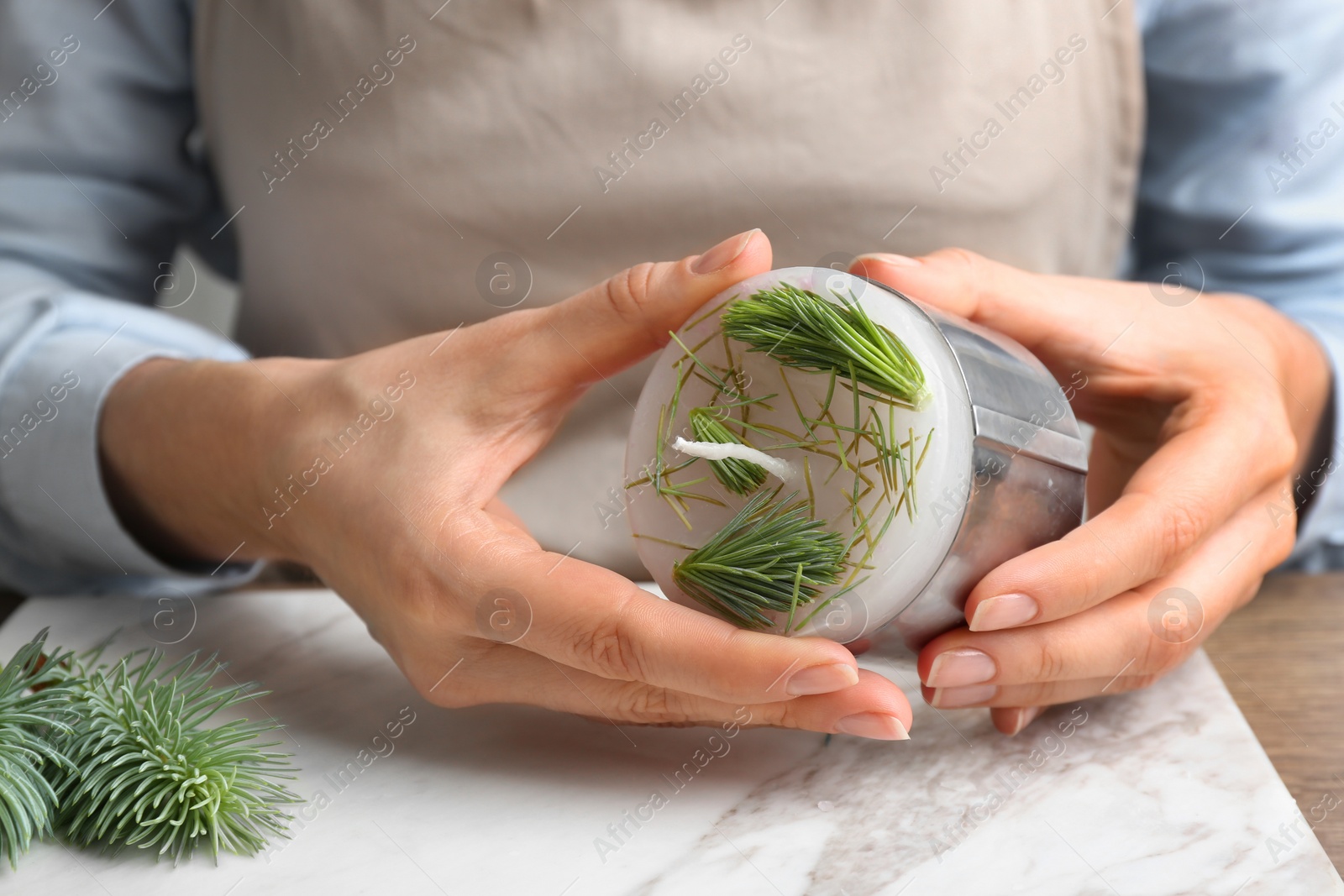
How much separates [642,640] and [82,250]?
2.14 ft

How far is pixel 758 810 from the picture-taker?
449mm

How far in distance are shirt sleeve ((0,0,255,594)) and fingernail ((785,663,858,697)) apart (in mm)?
464

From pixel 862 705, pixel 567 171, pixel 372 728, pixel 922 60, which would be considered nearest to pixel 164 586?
pixel 372 728

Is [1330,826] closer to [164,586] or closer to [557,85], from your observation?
[557,85]

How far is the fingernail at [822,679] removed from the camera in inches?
16.0

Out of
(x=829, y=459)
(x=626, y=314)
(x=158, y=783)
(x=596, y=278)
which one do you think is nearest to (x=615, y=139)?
(x=596, y=278)

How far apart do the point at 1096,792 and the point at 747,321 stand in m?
0.26

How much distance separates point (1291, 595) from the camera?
0.68m

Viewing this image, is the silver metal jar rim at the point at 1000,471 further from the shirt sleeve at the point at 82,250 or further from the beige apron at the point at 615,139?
the shirt sleeve at the point at 82,250

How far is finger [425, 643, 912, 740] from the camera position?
43cm

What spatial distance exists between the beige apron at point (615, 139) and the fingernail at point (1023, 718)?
12.6 inches

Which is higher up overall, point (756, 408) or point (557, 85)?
point (557, 85)

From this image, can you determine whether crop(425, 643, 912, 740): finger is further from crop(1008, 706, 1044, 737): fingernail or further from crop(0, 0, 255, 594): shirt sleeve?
crop(0, 0, 255, 594): shirt sleeve

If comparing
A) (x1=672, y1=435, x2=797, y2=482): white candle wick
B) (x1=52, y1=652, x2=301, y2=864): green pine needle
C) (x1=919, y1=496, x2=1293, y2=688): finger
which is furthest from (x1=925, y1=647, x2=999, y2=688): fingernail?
(x1=52, y1=652, x2=301, y2=864): green pine needle
